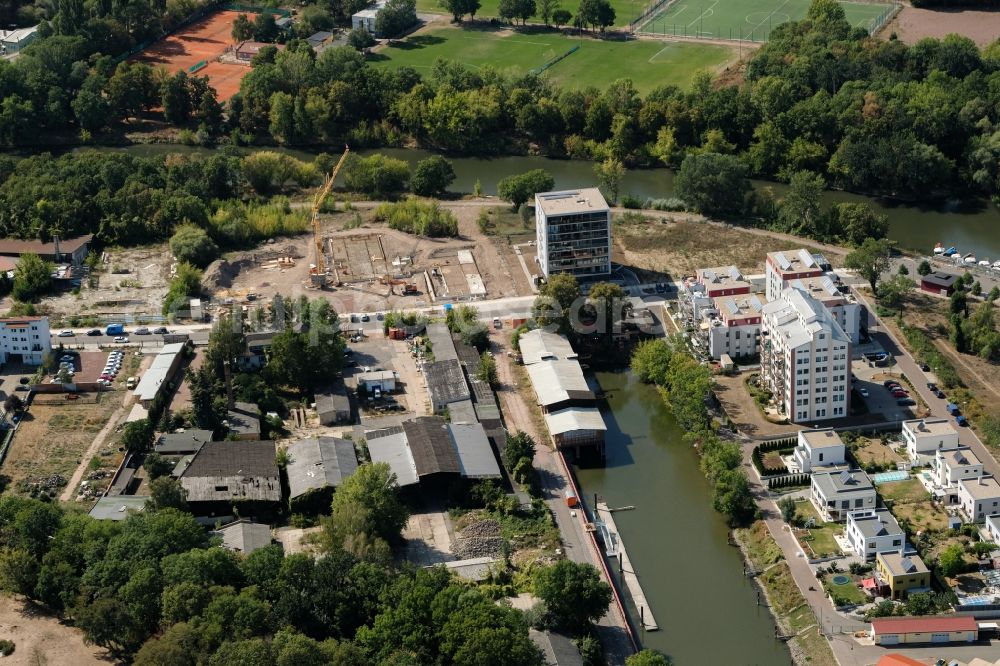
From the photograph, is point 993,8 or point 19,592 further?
point 993,8

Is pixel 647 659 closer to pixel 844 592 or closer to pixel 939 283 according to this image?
pixel 844 592

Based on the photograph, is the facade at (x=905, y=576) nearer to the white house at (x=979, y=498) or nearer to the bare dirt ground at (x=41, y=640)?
the white house at (x=979, y=498)

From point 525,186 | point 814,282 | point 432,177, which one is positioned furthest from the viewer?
point 432,177

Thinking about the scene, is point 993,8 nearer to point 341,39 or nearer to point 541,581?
point 341,39

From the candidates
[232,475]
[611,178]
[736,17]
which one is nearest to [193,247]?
[232,475]

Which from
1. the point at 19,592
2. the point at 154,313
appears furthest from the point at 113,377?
the point at 19,592

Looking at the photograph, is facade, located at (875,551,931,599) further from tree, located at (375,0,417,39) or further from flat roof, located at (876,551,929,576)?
tree, located at (375,0,417,39)

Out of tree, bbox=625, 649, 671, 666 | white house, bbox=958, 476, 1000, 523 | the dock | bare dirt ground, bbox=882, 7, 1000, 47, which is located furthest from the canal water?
bare dirt ground, bbox=882, 7, 1000, 47
